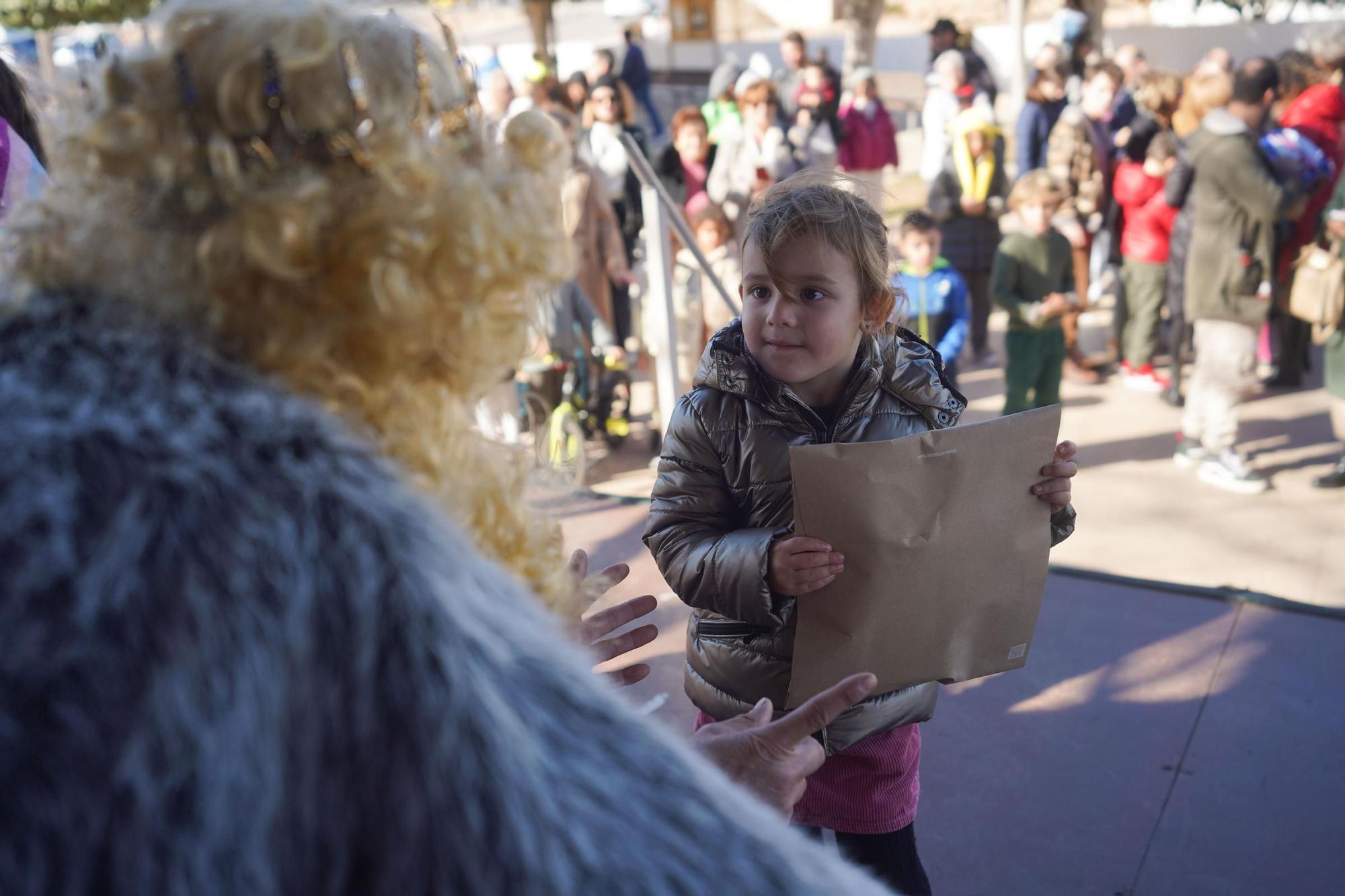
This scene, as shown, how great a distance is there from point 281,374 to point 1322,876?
112 inches

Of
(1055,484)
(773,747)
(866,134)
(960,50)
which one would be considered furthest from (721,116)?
(773,747)

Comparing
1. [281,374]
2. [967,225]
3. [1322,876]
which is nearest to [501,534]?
[281,374]

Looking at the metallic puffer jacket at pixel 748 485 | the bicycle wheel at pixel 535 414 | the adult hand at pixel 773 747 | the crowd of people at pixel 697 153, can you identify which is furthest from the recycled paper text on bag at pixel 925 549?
the bicycle wheel at pixel 535 414

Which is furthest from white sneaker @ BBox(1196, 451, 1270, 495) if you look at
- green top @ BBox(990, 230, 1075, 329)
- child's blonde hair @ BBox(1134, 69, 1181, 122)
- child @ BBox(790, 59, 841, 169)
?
child @ BBox(790, 59, 841, 169)

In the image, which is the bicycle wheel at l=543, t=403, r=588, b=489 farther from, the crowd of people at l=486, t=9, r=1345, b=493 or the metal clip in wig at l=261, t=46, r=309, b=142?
the metal clip in wig at l=261, t=46, r=309, b=142

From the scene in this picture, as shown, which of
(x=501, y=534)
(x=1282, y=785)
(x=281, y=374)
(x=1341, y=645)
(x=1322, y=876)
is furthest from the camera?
(x=1341, y=645)

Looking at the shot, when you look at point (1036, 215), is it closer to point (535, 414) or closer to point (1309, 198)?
point (1309, 198)

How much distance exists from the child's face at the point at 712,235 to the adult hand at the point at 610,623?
4.45 m

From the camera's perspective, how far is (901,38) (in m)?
24.6

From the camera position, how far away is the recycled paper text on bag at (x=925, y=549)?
5.53 feet

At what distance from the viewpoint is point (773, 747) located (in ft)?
4.11

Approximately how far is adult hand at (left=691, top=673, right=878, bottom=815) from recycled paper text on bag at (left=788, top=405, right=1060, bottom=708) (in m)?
0.44

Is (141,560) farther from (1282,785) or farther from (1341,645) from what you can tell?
(1341,645)

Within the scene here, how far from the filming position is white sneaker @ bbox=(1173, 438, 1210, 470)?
561cm
